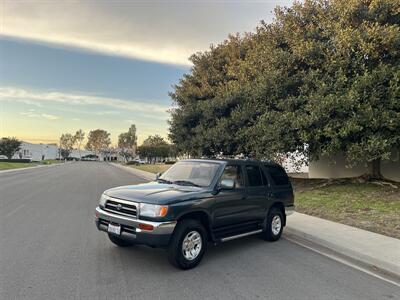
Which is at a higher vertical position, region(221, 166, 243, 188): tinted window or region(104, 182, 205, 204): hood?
region(221, 166, 243, 188): tinted window

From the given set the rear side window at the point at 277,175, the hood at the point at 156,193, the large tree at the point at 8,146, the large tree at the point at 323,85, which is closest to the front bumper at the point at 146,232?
the hood at the point at 156,193

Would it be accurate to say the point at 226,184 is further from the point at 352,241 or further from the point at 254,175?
the point at 352,241

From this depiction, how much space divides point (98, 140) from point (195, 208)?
15750 centimetres

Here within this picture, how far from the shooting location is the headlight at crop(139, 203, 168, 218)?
18.1ft

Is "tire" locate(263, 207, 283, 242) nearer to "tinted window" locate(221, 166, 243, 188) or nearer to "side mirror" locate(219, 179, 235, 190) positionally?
"tinted window" locate(221, 166, 243, 188)

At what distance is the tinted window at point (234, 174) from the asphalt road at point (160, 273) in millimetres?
1270

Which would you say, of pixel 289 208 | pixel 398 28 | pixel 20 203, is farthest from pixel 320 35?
pixel 20 203

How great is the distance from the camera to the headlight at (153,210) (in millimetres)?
5504

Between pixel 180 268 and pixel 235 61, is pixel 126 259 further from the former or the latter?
pixel 235 61

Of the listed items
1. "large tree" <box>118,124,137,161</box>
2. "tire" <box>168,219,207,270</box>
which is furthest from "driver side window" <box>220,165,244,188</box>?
"large tree" <box>118,124,137,161</box>

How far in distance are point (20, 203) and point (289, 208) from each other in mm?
9212

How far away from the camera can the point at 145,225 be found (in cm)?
549

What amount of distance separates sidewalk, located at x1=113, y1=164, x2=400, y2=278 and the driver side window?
2.22m

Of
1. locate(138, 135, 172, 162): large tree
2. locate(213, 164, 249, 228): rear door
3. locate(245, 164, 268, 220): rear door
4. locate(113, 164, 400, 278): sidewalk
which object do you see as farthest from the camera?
locate(138, 135, 172, 162): large tree
